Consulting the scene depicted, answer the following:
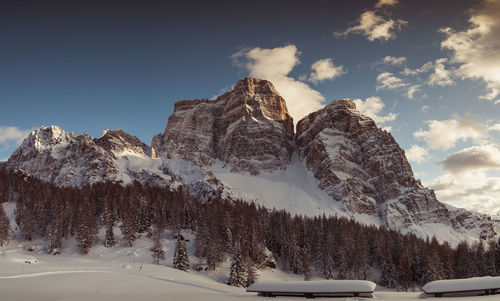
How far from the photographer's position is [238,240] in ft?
224

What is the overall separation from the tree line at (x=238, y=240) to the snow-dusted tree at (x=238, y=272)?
171mm

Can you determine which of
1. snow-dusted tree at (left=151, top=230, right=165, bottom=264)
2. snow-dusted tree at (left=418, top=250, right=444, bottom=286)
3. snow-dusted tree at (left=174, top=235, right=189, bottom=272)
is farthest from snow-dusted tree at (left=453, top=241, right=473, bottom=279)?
snow-dusted tree at (left=151, top=230, right=165, bottom=264)

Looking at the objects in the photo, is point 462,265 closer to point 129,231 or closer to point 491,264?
point 491,264

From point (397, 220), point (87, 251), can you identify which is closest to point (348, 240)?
point (87, 251)

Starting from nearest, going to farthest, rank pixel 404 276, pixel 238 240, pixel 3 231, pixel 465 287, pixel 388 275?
pixel 465 287 → pixel 238 240 → pixel 404 276 → pixel 3 231 → pixel 388 275

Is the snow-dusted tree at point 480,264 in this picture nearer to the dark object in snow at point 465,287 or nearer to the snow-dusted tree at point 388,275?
the snow-dusted tree at point 388,275

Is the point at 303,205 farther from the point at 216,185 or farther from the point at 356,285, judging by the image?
the point at 356,285

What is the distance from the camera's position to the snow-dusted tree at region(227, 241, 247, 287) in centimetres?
6094

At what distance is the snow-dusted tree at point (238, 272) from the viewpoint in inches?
2399

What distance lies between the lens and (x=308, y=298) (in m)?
18.7

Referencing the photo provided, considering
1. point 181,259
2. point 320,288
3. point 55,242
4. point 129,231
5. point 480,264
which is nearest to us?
point 320,288

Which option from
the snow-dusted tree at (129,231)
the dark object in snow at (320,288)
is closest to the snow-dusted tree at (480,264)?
the dark object in snow at (320,288)

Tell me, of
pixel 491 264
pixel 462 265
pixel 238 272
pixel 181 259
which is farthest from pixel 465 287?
pixel 491 264

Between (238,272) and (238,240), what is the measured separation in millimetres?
7798
